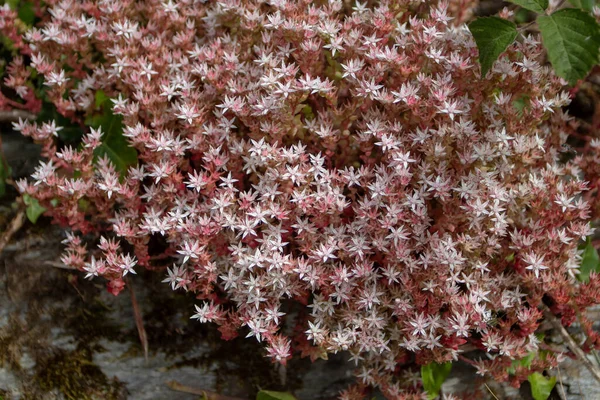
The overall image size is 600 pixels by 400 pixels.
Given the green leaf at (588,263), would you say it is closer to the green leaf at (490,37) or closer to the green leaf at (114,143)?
the green leaf at (490,37)

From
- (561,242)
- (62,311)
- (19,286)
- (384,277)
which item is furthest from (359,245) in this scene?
(19,286)

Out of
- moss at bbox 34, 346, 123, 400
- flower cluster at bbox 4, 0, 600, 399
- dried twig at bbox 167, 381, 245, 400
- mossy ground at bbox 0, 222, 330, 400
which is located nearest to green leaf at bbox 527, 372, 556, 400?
flower cluster at bbox 4, 0, 600, 399

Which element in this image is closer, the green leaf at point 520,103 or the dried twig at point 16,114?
the green leaf at point 520,103

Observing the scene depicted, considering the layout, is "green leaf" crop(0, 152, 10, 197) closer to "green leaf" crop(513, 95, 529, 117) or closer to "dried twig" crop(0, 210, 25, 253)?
"dried twig" crop(0, 210, 25, 253)

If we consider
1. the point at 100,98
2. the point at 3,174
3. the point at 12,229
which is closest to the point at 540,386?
the point at 100,98

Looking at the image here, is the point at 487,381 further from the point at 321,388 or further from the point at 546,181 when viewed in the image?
the point at 546,181

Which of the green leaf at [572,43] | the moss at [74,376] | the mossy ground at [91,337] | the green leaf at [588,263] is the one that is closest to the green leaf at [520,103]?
the green leaf at [572,43]
